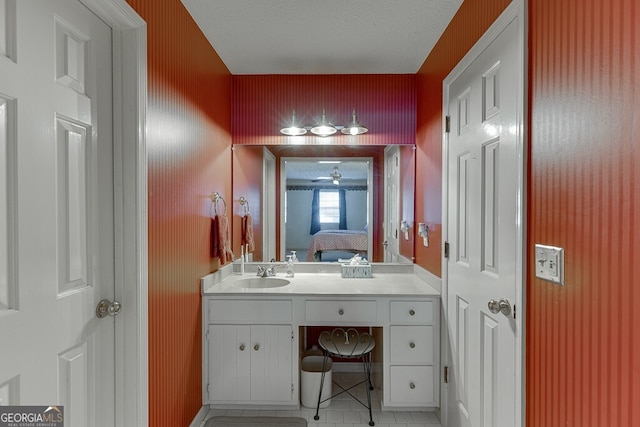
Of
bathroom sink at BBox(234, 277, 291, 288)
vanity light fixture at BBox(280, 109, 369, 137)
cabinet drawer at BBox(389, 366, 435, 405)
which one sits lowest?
cabinet drawer at BBox(389, 366, 435, 405)

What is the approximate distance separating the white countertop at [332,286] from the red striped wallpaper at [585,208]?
1088 millimetres

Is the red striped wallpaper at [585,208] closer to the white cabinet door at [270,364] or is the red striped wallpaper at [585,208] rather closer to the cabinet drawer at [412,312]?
the cabinet drawer at [412,312]

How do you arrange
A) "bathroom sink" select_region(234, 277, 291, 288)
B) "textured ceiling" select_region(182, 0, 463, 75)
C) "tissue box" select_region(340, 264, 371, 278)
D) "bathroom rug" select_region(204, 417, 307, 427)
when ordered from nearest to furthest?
"textured ceiling" select_region(182, 0, 463, 75), "bathroom rug" select_region(204, 417, 307, 427), "bathroom sink" select_region(234, 277, 291, 288), "tissue box" select_region(340, 264, 371, 278)

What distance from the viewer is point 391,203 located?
2.81m

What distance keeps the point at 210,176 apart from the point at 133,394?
132 centimetres

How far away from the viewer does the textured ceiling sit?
6.18 feet

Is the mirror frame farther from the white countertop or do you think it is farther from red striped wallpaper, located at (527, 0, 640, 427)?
red striped wallpaper, located at (527, 0, 640, 427)

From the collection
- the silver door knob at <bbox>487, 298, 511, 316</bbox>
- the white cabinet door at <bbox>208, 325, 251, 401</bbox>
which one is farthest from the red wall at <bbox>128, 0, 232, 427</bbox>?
the silver door knob at <bbox>487, 298, 511, 316</bbox>

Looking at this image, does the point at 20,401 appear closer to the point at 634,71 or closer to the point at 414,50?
the point at 634,71

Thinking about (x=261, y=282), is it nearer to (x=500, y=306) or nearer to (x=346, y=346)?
(x=346, y=346)

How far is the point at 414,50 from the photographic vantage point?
2350 mm

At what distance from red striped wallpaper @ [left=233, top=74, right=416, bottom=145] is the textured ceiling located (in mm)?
74

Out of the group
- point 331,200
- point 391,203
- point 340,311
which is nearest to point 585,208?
point 340,311

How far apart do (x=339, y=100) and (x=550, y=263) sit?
6.66ft
